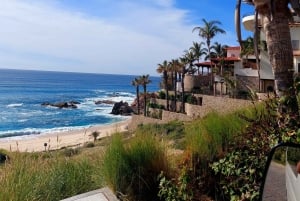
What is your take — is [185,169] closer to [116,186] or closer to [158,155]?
[158,155]

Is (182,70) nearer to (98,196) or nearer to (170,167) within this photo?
(170,167)

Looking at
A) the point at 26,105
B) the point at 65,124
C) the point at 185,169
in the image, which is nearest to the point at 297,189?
the point at 185,169

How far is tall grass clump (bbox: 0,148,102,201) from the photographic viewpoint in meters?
4.17

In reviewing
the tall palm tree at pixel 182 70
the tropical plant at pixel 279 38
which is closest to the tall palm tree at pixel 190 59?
the tall palm tree at pixel 182 70

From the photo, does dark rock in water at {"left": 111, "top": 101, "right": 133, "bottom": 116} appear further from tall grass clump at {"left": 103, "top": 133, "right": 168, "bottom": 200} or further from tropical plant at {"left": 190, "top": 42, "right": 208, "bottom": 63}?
tall grass clump at {"left": 103, "top": 133, "right": 168, "bottom": 200}

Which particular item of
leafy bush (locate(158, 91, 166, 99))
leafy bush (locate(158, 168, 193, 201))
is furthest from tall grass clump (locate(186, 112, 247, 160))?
leafy bush (locate(158, 91, 166, 99))

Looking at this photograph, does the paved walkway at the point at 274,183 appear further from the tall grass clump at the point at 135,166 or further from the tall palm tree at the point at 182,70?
the tall palm tree at the point at 182,70

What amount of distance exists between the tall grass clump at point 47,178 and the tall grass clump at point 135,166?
458 mm

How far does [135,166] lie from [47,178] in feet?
3.82

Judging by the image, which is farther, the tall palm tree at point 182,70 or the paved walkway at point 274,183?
the tall palm tree at point 182,70

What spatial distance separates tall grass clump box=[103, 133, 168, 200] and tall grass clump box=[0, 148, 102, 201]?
1.50ft

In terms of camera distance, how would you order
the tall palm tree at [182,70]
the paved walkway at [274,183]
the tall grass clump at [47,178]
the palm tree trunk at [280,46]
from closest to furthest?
1. the paved walkway at [274,183]
2. the tall grass clump at [47,178]
3. the palm tree trunk at [280,46]
4. the tall palm tree at [182,70]

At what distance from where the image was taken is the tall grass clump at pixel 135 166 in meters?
4.69

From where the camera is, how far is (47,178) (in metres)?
4.82
